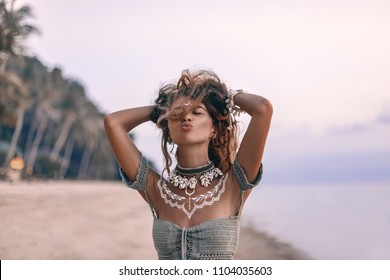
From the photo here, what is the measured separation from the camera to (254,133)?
223cm

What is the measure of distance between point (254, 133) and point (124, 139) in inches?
21.8

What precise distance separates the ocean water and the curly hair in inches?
271

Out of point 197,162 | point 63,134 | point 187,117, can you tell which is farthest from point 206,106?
point 63,134

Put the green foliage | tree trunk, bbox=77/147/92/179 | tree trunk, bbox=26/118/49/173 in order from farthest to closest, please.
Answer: tree trunk, bbox=77/147/92/179, the green foliage, tree trunk, bbox=26/118/49/173

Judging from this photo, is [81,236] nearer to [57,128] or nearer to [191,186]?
[191,186]

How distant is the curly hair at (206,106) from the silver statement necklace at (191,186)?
7cm

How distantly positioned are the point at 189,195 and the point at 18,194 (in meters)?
16.9

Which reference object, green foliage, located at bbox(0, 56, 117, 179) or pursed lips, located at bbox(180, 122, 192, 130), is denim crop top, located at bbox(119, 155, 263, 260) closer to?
pursed lips, located at bbox(180, 122, 192, 130)

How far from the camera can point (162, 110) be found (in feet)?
7.85

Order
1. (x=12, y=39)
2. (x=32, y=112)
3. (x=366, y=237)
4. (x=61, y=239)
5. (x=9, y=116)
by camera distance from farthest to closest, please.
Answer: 1. (x=32, y=112)
2. (x=9, y=116)
3. (x=12, y=39)
4. (x=366, y=237)
5. (x=61, y=239)

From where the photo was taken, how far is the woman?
2.21m

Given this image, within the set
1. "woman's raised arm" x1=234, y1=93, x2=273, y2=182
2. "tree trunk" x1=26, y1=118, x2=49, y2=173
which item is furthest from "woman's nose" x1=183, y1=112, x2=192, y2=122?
"tree trunk" x1=26, y1=118, x2=49, y2=173
